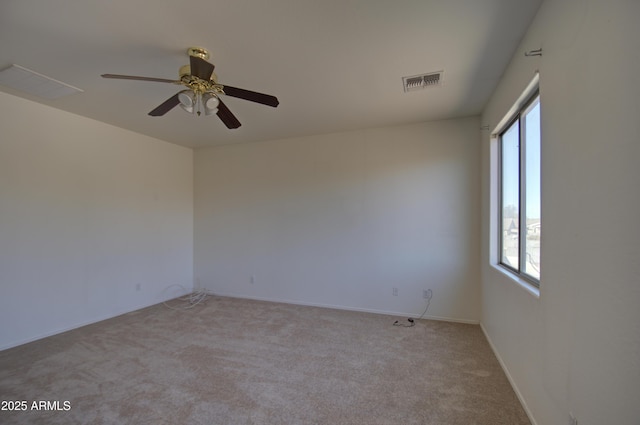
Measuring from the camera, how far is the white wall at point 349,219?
364 cm

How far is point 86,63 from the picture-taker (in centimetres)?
229

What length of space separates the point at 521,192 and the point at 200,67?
258 centimetres

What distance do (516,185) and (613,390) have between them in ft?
5.81

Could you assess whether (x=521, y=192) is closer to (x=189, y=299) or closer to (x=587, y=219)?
(x=587, y=219)

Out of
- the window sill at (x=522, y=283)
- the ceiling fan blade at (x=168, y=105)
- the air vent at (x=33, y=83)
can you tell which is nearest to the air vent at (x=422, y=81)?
the window sill at (x=522, y=283)

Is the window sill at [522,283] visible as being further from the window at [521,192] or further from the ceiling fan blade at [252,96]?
the ceiling fan blade at [252,96]

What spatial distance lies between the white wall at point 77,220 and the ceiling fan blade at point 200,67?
8.44 ft

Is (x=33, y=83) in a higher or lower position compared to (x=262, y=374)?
higher

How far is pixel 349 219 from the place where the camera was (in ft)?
13.6

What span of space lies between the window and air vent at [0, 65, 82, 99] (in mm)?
4004

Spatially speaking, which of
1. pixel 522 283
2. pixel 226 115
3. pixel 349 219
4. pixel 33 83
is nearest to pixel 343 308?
pixel 349 219

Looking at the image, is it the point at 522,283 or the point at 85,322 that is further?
the point at 85,322

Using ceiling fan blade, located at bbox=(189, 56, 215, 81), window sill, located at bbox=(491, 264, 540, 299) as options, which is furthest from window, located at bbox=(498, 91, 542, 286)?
ceiling fan blade, located at bbox=(189, 56, 215, 81)

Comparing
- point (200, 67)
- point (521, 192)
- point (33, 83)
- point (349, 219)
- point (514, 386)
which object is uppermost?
point (33, 83)
